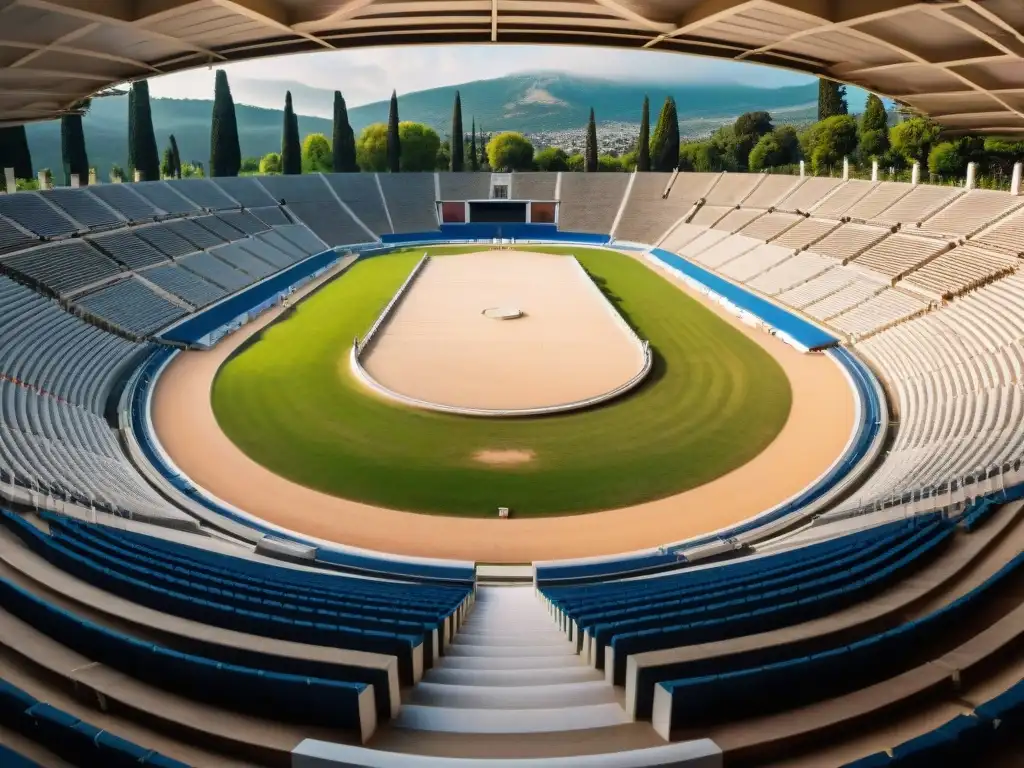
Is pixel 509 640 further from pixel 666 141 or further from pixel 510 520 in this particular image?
pixel 666 141

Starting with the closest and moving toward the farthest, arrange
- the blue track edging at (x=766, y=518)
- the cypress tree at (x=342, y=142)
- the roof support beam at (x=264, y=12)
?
the blue track edging at (x=766, y=518) < the roof support beam at (x=264, y=12) < the cypress tree at (x=342, y=142)

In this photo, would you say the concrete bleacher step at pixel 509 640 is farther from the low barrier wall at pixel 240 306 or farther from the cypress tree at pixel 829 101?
the cypress tree at pixel 829 101

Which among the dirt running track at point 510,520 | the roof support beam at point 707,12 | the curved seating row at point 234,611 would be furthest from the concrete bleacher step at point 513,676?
the roof support beam at point 707,12

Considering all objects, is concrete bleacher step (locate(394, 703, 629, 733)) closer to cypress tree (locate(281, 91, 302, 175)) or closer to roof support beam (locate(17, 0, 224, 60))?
roof support beam (locate(17, 0, 224, 60))

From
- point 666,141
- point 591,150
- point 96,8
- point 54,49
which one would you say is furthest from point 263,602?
point 591,150

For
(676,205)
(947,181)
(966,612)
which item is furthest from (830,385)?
(676,205)

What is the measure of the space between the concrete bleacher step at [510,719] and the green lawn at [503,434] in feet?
38.8

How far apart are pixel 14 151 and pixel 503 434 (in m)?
49.1

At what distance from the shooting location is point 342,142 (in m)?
79.2

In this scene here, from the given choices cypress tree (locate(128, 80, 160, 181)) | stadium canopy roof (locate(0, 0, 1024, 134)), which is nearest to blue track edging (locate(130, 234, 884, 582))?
stadium canopy roof (locate(0, 0, 1024, 134))

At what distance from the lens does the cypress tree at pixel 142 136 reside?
192 ft

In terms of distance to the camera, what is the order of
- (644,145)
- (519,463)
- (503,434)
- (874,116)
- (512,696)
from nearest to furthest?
1. (512,696)
2. (519,463)
3. (503,434)
4. (874,116)
5. (644,145)

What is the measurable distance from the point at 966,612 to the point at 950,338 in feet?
78.7

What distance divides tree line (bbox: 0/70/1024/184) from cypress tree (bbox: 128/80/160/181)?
0.09m
